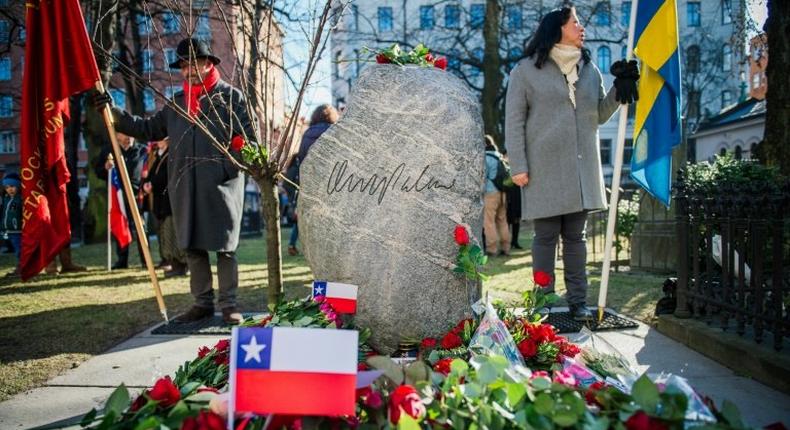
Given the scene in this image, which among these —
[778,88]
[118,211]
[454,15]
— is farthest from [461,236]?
[454,15]

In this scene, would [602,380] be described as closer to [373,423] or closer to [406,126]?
[373,423]

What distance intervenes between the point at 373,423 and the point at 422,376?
258 mm

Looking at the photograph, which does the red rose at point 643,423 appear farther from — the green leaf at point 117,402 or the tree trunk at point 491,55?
the tree trunk at point 491,55

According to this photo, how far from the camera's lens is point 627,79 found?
399 cm

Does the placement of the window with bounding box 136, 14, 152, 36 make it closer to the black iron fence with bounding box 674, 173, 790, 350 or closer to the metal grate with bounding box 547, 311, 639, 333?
the metal grate with bounding box 547, 311, 639, 333

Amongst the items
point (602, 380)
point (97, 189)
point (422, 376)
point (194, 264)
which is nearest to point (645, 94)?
point (602, 380)

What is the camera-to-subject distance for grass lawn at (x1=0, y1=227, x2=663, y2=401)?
13.0 ft

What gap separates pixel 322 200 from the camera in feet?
11.2

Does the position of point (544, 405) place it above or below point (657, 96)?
below

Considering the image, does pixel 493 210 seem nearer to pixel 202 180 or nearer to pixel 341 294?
pixel 202 180

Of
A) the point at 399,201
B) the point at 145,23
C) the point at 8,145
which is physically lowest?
the point at 399,201

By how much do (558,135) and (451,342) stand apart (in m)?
2.00

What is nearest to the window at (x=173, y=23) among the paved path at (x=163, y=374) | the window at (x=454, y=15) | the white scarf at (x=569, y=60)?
the paved path at (x=163, y=374)
